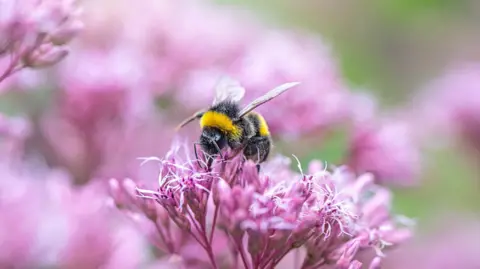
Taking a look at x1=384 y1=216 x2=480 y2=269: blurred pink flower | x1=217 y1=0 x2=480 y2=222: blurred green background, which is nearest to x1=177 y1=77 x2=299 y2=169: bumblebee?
x1=384 y1=216 x2=480 y2=269: blurred pink flower

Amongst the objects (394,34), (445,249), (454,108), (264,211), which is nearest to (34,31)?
→ (264,211)

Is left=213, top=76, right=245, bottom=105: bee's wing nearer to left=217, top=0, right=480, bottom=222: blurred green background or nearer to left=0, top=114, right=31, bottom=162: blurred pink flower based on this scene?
left=0, top=114, right=31, bottom=162: blurred pink flower

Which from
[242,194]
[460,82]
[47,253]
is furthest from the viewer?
[460,82]

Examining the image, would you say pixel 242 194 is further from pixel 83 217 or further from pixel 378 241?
pixel 83 217

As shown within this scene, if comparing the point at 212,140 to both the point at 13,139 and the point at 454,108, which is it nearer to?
the point at 13,139

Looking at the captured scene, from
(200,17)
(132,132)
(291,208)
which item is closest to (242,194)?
(291,208)

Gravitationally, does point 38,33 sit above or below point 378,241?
above

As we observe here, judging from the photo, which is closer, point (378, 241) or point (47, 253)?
point (378, 241)

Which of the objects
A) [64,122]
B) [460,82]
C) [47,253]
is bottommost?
[47,253]

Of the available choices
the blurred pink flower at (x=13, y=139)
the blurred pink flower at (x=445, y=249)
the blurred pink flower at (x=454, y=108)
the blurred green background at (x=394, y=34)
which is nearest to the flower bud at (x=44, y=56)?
the blurred pink flower at (x=13, y=139)
